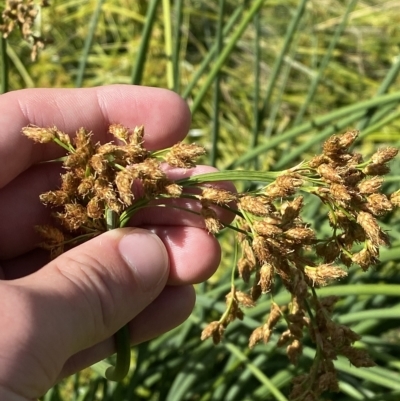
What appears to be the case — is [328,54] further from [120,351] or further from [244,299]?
[120,351]

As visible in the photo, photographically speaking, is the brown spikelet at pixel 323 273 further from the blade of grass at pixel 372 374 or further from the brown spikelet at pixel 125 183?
the blade of grass at pixel 372 374

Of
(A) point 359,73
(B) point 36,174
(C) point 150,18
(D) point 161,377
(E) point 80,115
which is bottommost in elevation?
(D) point 161,377

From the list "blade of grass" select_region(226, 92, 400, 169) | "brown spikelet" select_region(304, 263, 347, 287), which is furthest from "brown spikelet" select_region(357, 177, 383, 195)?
"blade of grass" select_region(226, 92, 400, 169)

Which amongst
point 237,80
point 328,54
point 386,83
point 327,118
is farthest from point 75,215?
point 237,80

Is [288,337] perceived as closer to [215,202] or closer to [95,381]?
[215,202]

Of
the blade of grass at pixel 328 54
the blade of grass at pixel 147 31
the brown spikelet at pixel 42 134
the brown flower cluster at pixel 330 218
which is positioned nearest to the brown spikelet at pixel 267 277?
the brown flower cluster at pixel 330 218

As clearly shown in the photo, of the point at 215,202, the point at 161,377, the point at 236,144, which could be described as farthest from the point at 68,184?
the point at 236,144
